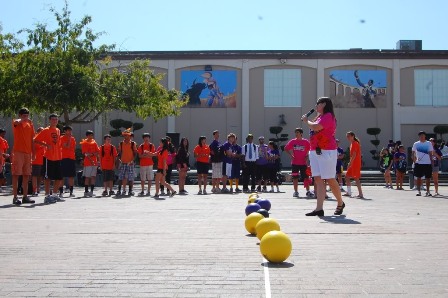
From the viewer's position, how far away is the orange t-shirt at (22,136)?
47.3 ft

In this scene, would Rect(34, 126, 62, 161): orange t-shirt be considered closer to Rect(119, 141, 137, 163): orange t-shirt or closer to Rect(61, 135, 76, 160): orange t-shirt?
Rect(61, 135, 76, 160): orange t-shirt

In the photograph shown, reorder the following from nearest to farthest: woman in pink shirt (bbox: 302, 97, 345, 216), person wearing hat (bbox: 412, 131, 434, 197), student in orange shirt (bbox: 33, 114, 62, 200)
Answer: woman in pink shirt (bbox: 302, 97, 345, 216) → student in orange shirt (bbox: 33, 114, 62, 200) → person wearing hat (bbox: 412, 131, 434, 197)

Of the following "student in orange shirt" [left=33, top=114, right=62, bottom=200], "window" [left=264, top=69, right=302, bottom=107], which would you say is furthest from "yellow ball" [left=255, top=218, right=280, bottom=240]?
"window" [left=264, top=69, right=302, bottom=107]

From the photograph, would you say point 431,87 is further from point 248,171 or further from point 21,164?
point 21,164

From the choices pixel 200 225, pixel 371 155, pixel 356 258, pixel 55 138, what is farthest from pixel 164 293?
pixel 371 155

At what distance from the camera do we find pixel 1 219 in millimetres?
11094

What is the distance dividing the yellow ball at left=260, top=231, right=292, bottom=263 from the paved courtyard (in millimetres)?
86

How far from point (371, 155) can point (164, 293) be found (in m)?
44.5

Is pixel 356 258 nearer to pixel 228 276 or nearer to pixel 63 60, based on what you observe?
pixel 228 276

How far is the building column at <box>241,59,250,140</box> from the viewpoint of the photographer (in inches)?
1908

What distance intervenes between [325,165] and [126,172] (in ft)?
32.1

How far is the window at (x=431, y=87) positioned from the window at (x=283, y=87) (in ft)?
28.5

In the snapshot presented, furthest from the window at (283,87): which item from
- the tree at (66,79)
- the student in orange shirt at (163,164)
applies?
the student in orange shirt at (163,164)

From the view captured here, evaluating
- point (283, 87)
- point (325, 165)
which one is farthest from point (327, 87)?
point (325, 165)
